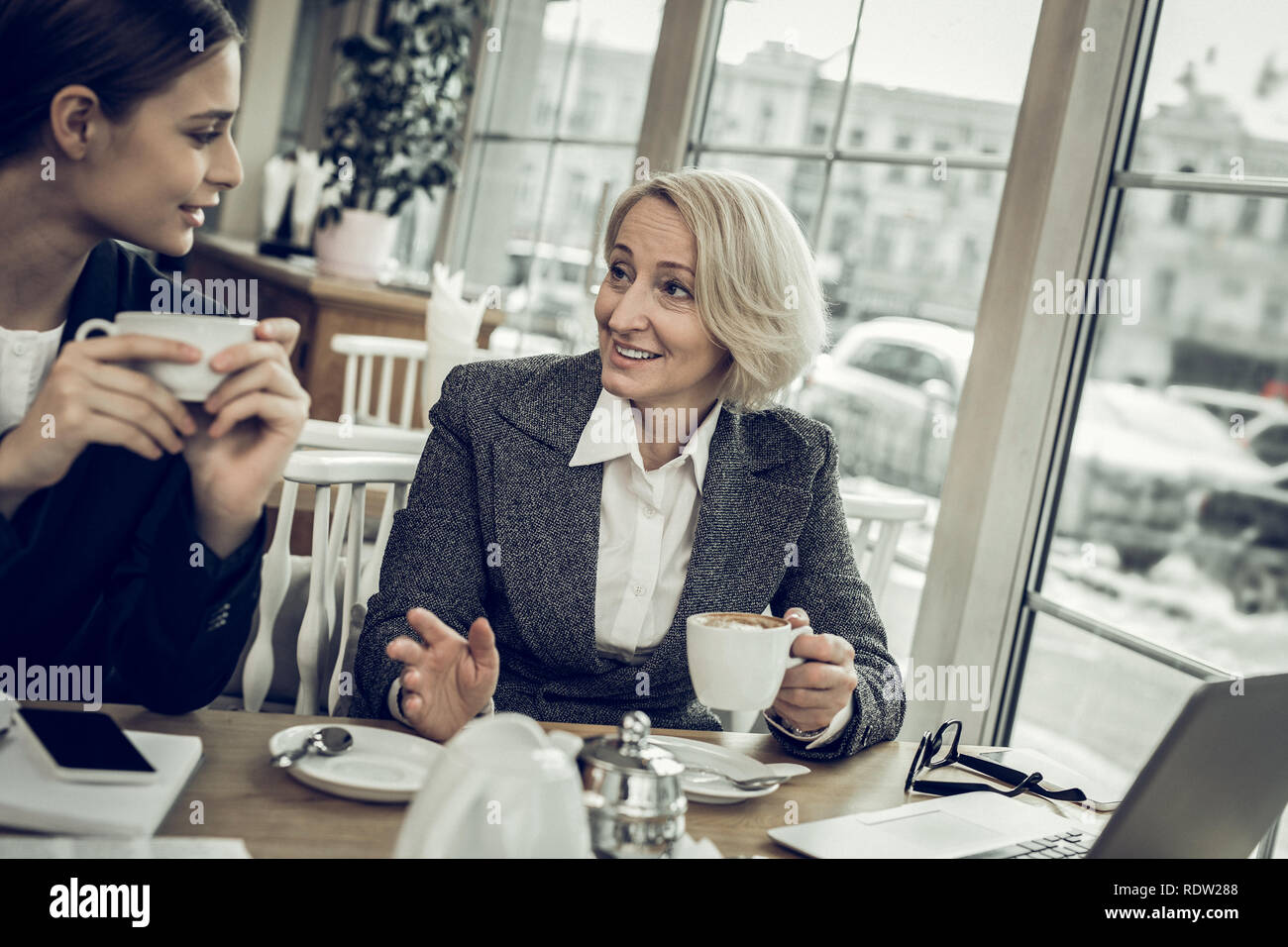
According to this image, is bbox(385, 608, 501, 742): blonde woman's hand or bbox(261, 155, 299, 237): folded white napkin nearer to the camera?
bbox(385, 608, 501, 742): blonde woman's hand

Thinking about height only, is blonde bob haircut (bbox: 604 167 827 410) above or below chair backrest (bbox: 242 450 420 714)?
above

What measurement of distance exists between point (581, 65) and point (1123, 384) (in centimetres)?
242

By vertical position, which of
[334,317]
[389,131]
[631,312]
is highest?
[389,131]

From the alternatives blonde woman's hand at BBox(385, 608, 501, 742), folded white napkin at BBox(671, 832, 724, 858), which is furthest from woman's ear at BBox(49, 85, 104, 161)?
folded white napkin at BBox(671, 832, 724, 858)

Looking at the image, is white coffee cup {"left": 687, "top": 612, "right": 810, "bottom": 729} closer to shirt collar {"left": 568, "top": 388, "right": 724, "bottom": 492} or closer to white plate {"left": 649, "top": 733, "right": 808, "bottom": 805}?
white plate {"left": 649, "top": 733, "right": 808, "bottom": 805}

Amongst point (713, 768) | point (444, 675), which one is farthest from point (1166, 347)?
point (444, 675)

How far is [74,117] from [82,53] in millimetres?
61

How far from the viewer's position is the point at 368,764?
41.3 inches

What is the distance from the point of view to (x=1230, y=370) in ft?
15.5

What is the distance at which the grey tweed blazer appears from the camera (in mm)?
1434

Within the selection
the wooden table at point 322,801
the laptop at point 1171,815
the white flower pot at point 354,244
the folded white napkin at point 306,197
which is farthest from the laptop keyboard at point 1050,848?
the folded white napkin at point 306,197

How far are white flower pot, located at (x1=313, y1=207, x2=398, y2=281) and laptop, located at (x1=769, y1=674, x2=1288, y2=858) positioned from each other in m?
3.52

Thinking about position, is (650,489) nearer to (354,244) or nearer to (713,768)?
(713,768)

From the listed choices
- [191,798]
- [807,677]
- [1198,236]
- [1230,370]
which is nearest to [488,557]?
[807,677]
